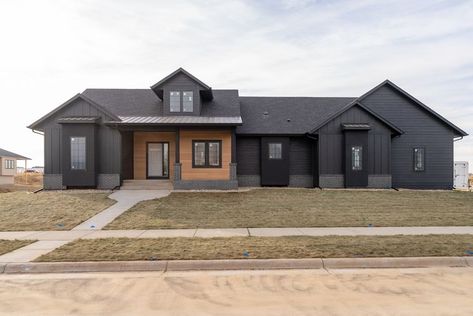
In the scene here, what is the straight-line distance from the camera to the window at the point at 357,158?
19.7m

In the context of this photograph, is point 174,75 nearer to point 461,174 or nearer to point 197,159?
point 197,159

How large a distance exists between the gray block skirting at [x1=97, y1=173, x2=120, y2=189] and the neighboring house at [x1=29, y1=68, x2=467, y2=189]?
6 centimetres

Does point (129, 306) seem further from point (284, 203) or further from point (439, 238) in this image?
point (284, 203)

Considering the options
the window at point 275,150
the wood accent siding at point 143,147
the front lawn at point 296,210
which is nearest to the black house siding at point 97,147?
the wood accent siding at point 143,147

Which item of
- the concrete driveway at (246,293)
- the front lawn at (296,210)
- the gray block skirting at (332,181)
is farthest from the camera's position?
the gray block skirting at (332,181)

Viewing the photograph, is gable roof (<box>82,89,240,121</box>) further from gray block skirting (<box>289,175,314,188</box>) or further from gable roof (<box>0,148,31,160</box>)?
gable roof (<box>0,148,31,160</box>)

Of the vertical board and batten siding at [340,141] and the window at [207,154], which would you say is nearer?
the window at [207,154]

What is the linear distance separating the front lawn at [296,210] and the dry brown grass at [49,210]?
5.81 feet

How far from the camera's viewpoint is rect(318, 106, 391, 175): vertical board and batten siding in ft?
65.3

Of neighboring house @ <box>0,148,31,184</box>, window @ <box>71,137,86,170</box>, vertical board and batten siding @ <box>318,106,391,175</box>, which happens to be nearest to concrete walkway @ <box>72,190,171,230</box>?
window @ <box>71,137,86,170</box>

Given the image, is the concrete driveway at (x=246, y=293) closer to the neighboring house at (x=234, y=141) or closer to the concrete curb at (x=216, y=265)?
the concrete curb at (x=216, y=265)

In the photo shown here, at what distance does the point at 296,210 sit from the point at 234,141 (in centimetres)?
761

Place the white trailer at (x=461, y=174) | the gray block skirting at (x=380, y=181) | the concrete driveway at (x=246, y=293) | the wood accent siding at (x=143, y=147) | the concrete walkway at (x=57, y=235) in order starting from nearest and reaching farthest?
the concrete driveway at (x=246, y=293) < the concrete walkway at (x=57, y=235) < the gray block skirting at (x=380, y=181) < the wood accent siding at (x=143, y=147) < the white trailer at (x=461, y=174)

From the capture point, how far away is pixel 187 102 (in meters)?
20.4
